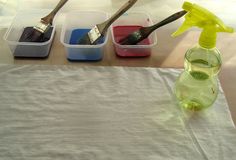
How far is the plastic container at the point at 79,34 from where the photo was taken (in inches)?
24.0

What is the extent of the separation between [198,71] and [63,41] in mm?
291

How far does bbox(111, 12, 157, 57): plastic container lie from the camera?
63cm

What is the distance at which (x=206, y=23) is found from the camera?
1.48 feet

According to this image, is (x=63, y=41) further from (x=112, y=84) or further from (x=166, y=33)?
(x=166, y=33)

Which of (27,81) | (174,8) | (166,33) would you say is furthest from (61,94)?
(174,8)

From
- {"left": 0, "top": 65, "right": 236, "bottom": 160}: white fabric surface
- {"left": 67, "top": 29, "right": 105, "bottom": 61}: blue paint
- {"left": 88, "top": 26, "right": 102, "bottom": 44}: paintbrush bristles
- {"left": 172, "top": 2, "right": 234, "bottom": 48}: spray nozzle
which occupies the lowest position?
{"left": 0, "top": 65, "right": 236, "bottom": 160}: white fabric surface

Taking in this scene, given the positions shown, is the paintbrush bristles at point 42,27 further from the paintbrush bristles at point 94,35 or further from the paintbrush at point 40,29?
the paintbrush bristles at point 94,35

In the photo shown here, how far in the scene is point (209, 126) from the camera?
1.64 feet

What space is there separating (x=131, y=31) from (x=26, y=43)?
25 cm

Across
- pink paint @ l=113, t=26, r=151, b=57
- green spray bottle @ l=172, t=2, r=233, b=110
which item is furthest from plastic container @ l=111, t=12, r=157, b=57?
green spray bottle @ l=172, t=2, r=233, b=110

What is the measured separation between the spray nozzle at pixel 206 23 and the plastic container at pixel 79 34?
0.20 m

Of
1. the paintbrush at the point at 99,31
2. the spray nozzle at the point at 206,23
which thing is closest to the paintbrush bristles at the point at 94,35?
the paintbrush at the point at 99,31

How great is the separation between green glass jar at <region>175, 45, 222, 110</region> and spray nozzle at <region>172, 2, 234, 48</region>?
0.09ft

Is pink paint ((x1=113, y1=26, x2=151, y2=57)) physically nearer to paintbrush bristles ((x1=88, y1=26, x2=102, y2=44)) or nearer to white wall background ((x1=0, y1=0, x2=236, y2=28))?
paintbrush bristles ((x1=88, y1=26, x2=102, y2=44))
